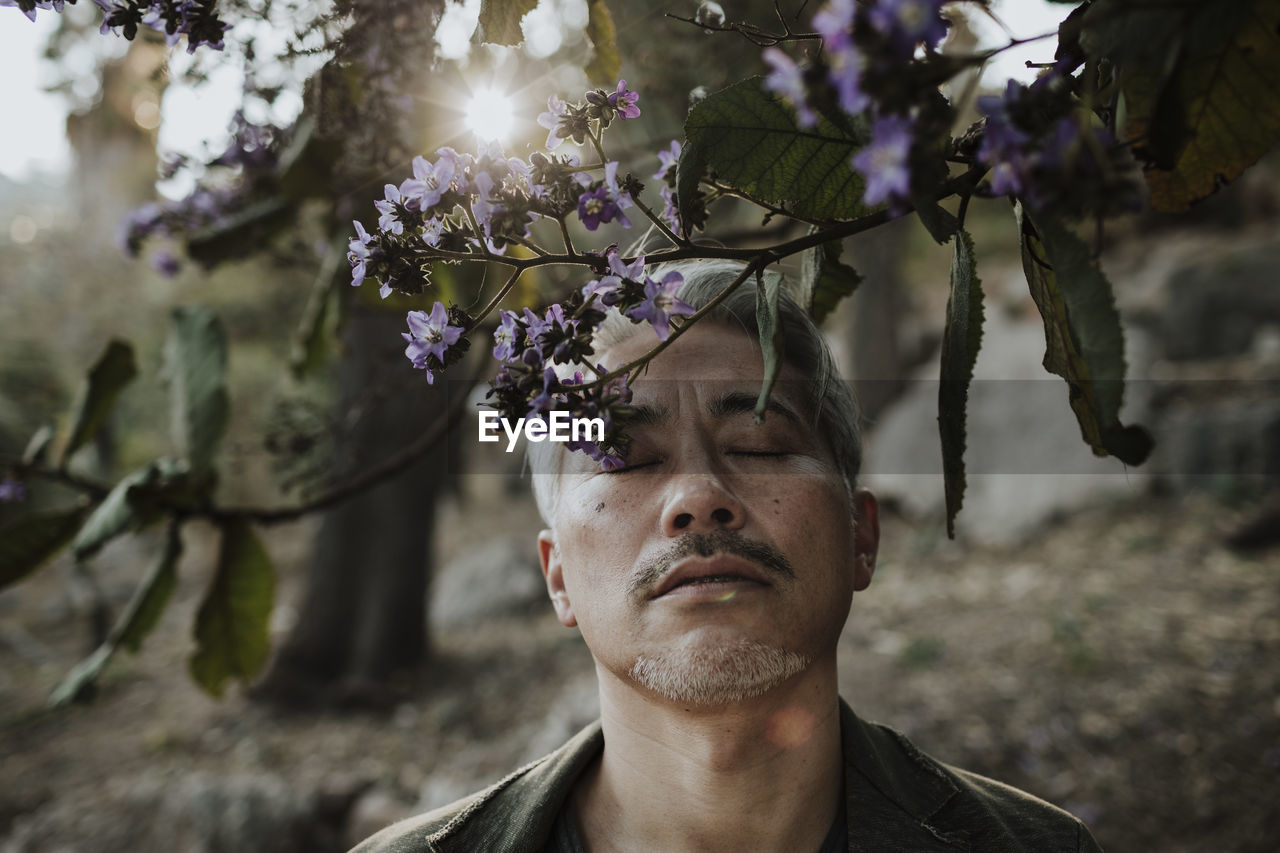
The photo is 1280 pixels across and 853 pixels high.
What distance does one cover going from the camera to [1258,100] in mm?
716

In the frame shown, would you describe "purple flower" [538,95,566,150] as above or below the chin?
above

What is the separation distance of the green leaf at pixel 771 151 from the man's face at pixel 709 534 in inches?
23.8

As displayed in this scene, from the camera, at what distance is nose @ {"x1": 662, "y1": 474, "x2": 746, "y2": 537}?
4.53ft

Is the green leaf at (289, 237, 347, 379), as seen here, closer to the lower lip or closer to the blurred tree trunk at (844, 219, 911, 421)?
the lower lip

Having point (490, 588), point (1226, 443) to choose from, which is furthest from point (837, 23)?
point (490, 588)

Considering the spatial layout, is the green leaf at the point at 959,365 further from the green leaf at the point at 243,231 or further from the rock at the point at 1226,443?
the rock at the point at 1226,443

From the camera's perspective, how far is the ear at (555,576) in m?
1.73

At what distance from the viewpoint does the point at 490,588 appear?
24.9ft

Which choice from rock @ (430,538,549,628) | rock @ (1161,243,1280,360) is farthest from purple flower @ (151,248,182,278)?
rock @ (1161,243,1280,360)

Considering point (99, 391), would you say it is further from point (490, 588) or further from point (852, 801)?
point (490, 588)

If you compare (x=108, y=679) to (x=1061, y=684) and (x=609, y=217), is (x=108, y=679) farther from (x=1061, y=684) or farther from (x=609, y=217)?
(x=609, y=217)

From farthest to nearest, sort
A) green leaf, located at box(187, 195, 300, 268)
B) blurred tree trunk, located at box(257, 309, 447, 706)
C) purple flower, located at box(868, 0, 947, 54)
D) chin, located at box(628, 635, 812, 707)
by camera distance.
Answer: blurred tree trunk, located at box(257, 309, 447, 706) < green leaf, located at box(187, 195, 300, 268) < chin, located at box(628, 635, 812, 707) < purple flower, located at box(868, 0, 947, 54)

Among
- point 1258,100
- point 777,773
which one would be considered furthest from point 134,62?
point 1258,100

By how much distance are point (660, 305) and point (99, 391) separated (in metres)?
1.98
